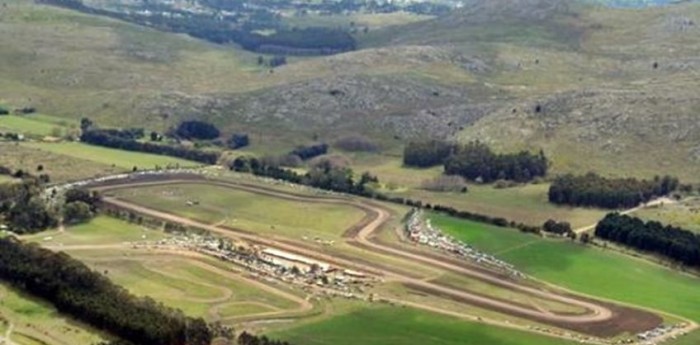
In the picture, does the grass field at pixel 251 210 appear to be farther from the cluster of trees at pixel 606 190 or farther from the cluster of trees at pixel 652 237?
the cluster of trees at pixel 652 237

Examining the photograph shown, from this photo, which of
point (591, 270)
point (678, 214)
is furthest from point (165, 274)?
point (678, 214)

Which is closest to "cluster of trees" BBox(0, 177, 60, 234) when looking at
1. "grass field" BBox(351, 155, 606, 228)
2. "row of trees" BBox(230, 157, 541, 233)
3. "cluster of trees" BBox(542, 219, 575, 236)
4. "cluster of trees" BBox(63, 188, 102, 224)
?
"cluster of trees" BBox(63, 188, 102, 224)

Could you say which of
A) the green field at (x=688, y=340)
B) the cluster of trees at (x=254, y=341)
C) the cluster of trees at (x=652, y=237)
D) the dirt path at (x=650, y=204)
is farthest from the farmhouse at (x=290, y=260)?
the dirt path at (x=650, y=204)

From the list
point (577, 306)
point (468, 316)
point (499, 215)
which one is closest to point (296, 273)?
point (468, 316)

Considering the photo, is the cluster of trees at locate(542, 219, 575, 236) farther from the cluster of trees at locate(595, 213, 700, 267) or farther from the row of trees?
the cluster of trees at locate(595, 213, 700, 267)

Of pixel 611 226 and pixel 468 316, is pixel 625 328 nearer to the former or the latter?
pixel 468 316
